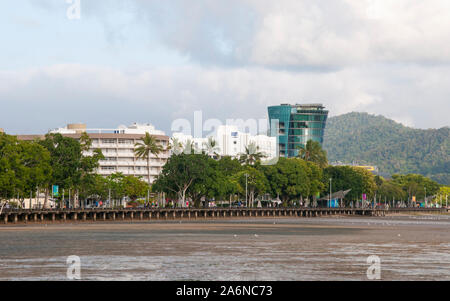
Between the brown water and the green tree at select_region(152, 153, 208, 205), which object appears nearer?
the brown water

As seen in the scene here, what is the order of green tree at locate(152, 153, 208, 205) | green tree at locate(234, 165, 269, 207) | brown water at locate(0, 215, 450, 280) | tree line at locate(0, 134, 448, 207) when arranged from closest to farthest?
1. brown water at locate(0, 215, 450, 280)
2. tree line at locate(0, 134, 448, 207)
3. green tree at locate(152, 153, 208, 205)
4. green tree at locate(234, 165, 269, 207)

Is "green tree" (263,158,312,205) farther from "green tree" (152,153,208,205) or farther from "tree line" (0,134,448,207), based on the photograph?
"green tree" (152,153,208,205)

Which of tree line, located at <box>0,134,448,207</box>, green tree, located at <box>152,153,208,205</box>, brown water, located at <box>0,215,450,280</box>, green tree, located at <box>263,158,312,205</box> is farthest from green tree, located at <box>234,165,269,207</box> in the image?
brown water, located at <box>0,215,450,280</box>

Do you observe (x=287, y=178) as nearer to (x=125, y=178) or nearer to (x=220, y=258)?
(x=125, y=178)

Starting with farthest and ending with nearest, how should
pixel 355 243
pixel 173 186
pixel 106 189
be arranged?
1. pixel 106 189
2. pixel 173 186
3. pixel 355 243

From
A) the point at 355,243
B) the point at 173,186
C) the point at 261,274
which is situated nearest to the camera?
the point at 261,274

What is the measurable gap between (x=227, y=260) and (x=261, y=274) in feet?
29.2

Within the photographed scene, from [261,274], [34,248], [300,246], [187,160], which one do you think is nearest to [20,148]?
[187,160]

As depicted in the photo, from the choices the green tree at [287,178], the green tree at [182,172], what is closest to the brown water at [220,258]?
the green tree at [182,172]

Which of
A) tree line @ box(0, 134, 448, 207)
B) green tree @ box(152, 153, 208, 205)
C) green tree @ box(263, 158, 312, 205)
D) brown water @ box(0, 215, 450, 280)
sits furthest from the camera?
green tree @ box(263, 158, 312, 205)

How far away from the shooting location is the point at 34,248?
221 feet

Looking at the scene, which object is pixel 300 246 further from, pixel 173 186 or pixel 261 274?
pixel 173 186

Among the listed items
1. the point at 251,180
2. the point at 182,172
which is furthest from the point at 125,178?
the point at 182,172
